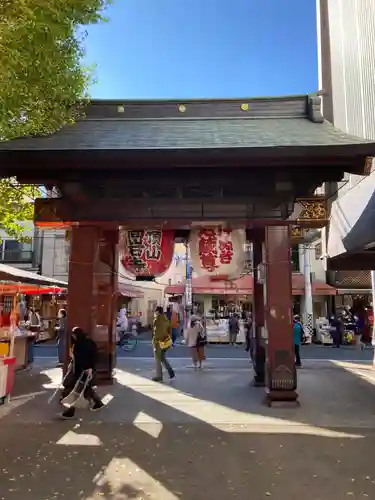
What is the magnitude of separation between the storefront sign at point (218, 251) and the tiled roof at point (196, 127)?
6.50ft

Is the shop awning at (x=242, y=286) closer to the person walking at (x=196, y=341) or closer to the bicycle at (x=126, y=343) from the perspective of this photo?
the bicycle at (x=126, y=343)

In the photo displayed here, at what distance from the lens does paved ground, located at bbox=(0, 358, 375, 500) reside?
4.61 metres

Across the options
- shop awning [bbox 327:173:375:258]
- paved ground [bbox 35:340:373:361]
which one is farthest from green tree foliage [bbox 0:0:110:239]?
paved ground [bbox 35:340:373:361]

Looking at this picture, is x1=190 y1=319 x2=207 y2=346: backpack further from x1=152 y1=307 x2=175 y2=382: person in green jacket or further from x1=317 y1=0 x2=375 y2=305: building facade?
x1=317 y1=0 x2=375 y2=305: building facade

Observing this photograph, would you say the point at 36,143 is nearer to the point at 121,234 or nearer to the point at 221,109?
the point at 121,234

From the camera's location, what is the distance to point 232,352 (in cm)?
1877

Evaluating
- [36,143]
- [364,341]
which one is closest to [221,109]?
[36,143]

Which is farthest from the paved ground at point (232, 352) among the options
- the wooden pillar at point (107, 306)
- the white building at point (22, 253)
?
the white building at point (22, 253)

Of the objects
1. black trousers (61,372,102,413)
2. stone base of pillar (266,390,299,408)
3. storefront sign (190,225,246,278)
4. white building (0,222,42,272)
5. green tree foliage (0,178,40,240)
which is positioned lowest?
stone base of pillar (266,390,299,408)

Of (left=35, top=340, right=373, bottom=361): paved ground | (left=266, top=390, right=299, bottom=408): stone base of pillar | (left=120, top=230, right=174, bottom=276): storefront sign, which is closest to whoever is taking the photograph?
(left=266, top=390, right=299, bottom=408): stone base of pillar

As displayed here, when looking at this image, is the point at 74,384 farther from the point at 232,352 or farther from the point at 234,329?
the point at 234,329

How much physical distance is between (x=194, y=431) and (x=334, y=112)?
1163cm

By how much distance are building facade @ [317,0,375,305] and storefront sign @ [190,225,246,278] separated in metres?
2.54

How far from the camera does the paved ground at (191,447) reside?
4.61 meters
